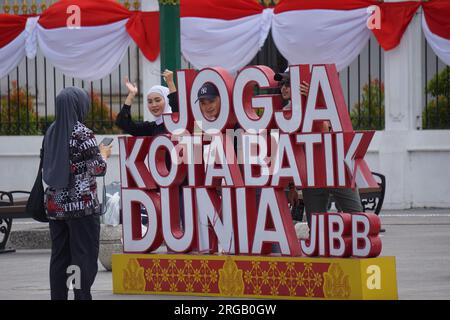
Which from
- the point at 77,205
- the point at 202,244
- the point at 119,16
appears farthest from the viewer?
the point at 119,16

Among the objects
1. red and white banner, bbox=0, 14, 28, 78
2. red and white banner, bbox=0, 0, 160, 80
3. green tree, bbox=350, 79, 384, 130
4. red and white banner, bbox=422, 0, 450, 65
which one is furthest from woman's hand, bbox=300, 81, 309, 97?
red and white banner, bbox=0, 14, 28, 78

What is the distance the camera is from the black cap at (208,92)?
9.76m

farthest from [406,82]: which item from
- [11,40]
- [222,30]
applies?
[11,40]

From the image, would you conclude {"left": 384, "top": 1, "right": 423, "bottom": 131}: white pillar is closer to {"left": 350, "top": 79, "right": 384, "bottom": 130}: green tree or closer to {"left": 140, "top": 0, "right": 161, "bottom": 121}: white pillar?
{"left": 350, "top": 79, "right": 384, "bottom": 130}: green tree

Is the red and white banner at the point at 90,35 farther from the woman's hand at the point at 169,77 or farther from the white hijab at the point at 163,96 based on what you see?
the woman's hand at the point at 169,77

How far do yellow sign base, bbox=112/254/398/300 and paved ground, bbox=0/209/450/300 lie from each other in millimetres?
152

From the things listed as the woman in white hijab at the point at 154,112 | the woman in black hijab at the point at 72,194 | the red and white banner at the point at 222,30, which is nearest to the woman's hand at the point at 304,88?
the woman in black hijab at the point at 72,194

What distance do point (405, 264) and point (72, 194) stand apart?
3937 mm

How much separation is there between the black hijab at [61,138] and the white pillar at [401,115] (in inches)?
357

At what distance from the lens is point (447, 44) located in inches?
673

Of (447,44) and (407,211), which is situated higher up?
(447,44)
